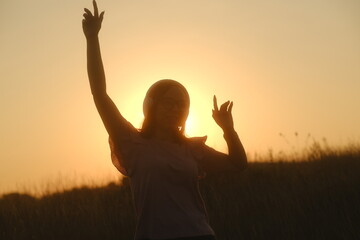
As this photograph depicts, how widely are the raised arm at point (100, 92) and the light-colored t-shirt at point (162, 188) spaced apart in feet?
0.16

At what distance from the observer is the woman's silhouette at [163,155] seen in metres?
2.50

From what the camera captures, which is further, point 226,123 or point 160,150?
point 226,123

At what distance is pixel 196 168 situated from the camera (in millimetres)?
2676

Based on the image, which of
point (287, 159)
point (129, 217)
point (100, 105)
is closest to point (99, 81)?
point (100, 105)

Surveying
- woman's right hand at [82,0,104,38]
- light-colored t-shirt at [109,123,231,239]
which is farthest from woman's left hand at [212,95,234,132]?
woman's right hand at [82,0,104,38]

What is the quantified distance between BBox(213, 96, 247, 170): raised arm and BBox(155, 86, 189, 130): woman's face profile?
20 centimetres

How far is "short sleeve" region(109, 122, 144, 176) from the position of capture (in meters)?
2.60

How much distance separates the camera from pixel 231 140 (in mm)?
2779

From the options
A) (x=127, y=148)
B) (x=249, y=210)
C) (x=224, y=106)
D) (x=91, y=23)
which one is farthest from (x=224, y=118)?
(x=249, y=210)

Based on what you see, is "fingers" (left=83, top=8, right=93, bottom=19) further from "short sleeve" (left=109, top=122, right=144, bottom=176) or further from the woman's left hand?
the woman's left hand

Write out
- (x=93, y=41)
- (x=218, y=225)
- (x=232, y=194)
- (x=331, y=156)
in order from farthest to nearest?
(x=331, y=156) → (x=232, y=194) → (x=218, y=225) → (x=93, y=41)

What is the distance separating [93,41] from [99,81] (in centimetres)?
20

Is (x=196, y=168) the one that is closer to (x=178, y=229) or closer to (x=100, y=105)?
(x=178, y=229)

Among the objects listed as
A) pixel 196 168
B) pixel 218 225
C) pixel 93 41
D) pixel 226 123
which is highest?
pixel 93 41
